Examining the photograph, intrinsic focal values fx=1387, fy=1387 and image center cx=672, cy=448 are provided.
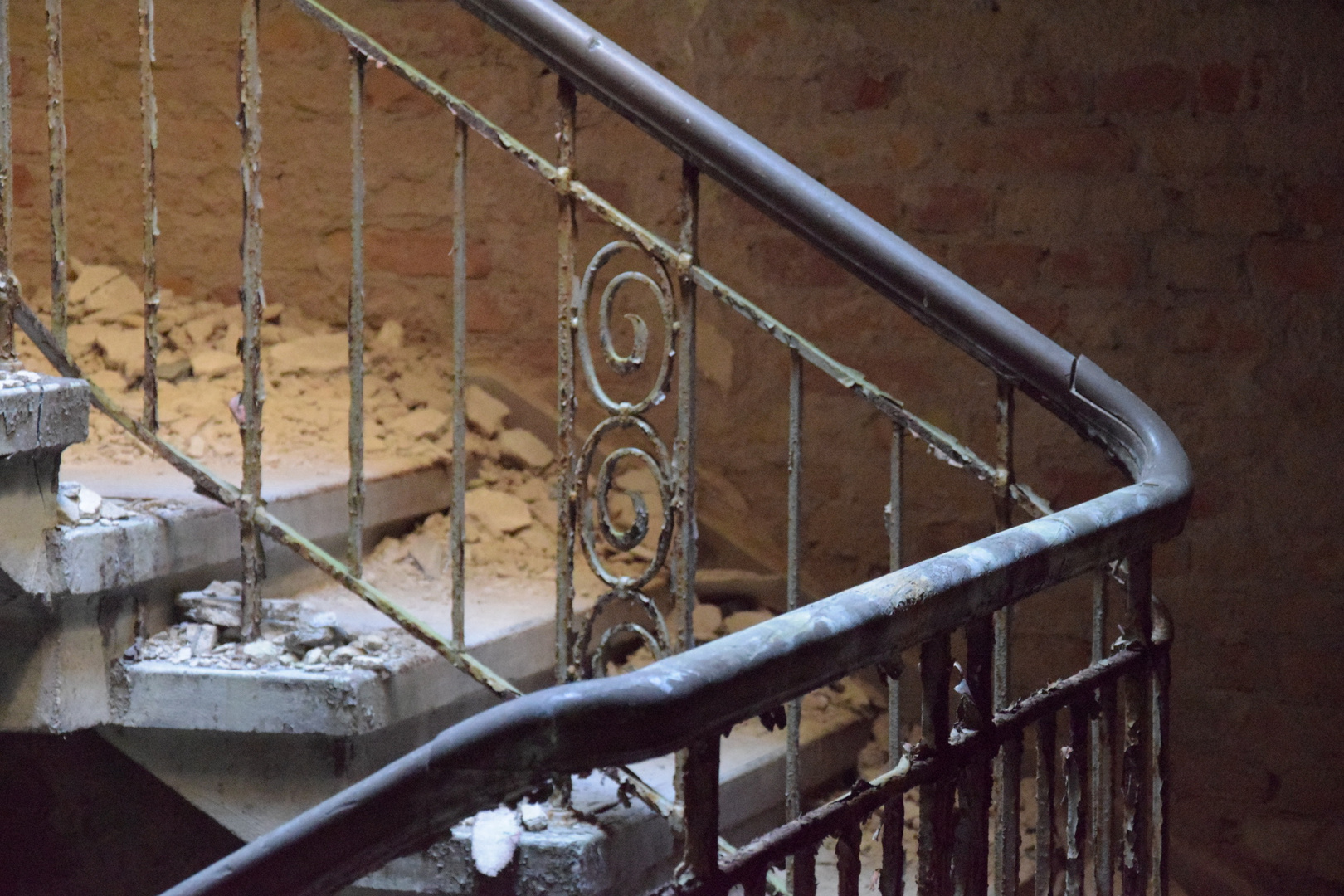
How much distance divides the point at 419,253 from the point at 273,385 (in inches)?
17.2

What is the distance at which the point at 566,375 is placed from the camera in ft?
5.81

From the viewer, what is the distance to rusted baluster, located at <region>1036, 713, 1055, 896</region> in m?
1.30

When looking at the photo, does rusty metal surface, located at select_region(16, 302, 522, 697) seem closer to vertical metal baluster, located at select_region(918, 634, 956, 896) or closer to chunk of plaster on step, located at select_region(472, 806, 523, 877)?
chunk of plaster on step, located at select_region(472, 806, 523, 877)

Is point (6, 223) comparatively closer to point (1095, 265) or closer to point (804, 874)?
point (804, 874)

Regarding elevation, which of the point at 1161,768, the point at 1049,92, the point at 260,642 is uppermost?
the point at 1049,92

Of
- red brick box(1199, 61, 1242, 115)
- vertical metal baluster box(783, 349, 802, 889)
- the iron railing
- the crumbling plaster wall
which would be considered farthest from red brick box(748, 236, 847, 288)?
vertical metal baluster box(783, 349, 802, 889)

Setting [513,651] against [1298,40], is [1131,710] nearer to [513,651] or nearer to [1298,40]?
[513,651]

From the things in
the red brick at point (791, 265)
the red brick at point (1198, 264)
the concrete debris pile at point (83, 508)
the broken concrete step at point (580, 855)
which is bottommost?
the broken concrete step at point (580, 855)

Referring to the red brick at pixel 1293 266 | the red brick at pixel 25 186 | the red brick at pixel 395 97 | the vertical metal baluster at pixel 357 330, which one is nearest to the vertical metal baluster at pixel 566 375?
the vertical metal baluster at pixel 357 330

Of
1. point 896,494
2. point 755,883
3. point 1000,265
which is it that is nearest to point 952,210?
point 1000,265

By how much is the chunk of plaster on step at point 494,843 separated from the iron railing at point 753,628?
0.18 m

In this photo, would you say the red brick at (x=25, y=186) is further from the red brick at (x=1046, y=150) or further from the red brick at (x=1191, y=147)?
the red brick at (x=1191, y=147)

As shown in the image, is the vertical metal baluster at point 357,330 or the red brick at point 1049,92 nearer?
the vertical metal baluster at point 357,330

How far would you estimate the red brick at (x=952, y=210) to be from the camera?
2.70m
